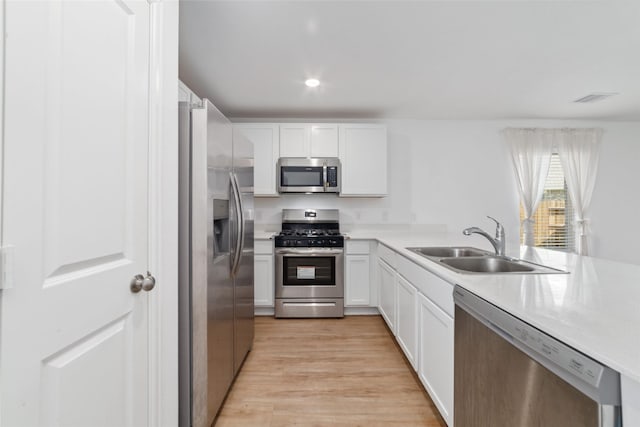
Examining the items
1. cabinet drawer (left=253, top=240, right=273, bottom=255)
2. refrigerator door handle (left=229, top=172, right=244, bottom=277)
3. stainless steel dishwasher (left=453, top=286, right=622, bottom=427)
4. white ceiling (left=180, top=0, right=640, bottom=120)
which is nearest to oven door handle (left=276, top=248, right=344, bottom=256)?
cabinet drawer (left=253, top=240, right=273, bottom=255)

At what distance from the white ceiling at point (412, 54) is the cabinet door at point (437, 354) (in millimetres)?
1718

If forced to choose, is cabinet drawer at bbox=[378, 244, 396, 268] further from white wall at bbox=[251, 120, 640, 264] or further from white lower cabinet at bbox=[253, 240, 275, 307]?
white lower cabinet at bbox=[253, 240, 275, 307]

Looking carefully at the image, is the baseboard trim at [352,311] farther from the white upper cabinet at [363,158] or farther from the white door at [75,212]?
the white door at [75,212]

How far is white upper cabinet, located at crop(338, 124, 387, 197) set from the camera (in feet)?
12.2

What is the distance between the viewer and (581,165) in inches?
161

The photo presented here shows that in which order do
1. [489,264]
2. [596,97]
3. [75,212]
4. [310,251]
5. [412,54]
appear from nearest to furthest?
[75,212]
[489,264]
[412,54]
[596,97]
[310,251]

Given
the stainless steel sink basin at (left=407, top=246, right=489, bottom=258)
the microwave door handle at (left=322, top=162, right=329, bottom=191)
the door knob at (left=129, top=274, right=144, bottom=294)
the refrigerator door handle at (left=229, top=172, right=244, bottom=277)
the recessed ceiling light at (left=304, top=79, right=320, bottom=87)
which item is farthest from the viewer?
the microwave door handle at (left=322, top=162, right=329, bottom=191)

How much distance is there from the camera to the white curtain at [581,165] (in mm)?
4074

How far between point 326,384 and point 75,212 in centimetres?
187

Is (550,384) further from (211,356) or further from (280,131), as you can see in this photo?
(280,131)

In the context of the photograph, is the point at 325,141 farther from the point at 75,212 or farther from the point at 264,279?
the point at 75,212

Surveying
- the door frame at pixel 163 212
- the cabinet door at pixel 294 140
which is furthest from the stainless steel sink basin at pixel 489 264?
the cabinet door at pixel 294 140

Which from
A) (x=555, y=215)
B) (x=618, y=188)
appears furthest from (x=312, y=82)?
(x=618, y=188)

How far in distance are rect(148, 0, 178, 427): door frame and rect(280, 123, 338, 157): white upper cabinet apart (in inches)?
92.5
